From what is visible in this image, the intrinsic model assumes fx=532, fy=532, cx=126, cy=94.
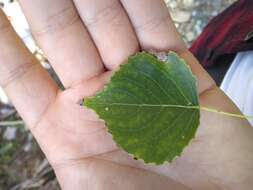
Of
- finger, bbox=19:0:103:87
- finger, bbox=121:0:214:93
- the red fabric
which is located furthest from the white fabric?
finger, bbox=19:0:103:87

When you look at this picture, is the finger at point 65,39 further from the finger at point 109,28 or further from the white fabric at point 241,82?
A: the white fabric at point 241,82

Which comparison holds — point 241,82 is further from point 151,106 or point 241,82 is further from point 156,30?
point 151,106

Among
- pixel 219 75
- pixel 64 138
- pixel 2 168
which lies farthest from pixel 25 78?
pixel 2 168

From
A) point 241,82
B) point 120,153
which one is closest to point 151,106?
point 120,153

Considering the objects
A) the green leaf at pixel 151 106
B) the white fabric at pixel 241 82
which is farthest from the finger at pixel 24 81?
the white fabric at pixel 241 82

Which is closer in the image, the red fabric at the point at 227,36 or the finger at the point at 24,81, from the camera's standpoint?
the finger at the point at 24,81

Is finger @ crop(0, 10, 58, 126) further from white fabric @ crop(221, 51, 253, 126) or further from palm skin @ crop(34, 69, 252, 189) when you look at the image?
white fabric @ crop(221, 51, 253, 126)
